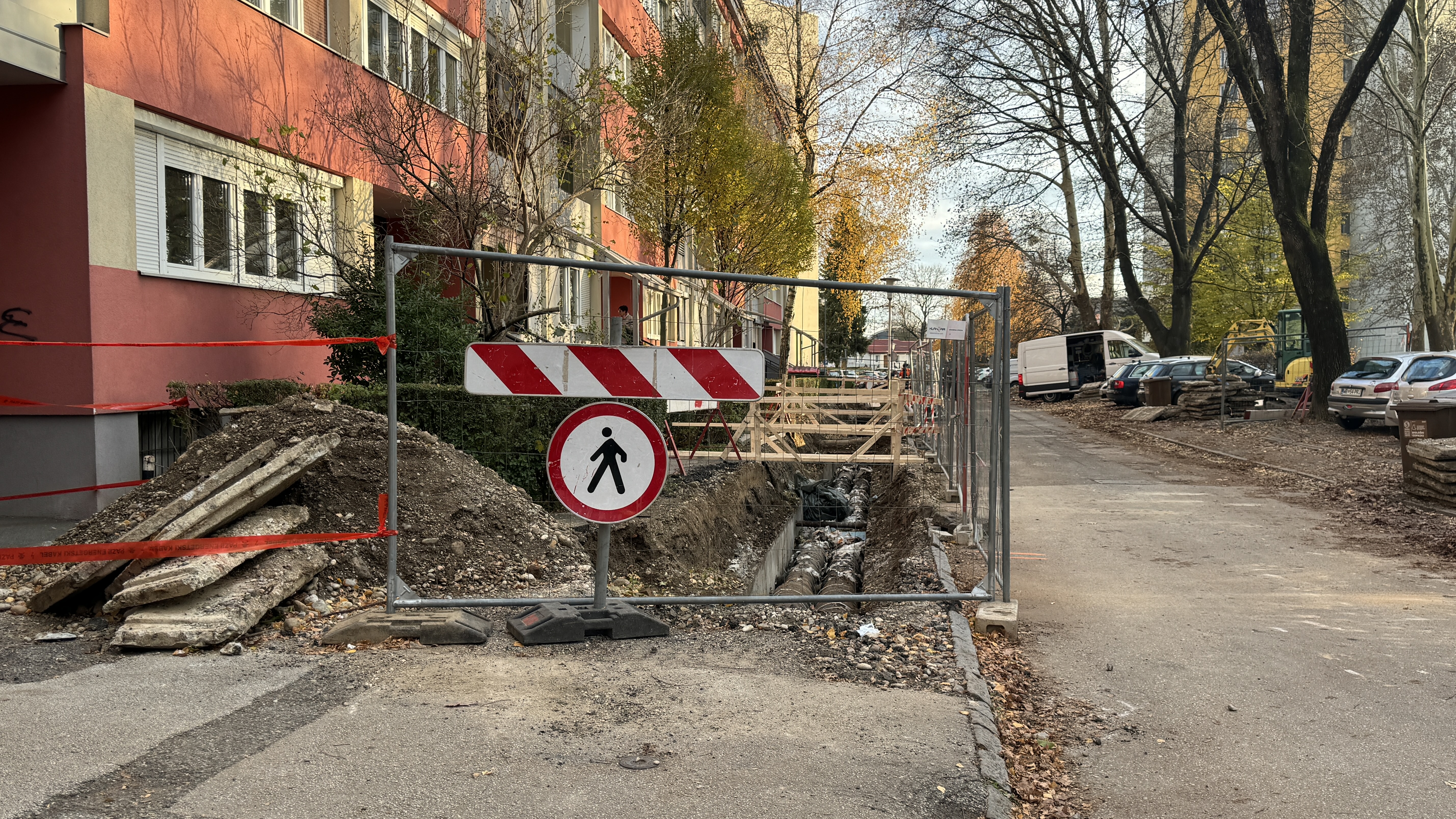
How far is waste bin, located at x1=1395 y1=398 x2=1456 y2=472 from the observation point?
1354 centimetres

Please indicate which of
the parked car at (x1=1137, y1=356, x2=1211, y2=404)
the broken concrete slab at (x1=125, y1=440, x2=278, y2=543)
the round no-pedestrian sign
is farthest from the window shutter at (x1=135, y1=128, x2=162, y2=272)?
the parked car at (x1=1137, y1=356, x2=1211, y2=404)

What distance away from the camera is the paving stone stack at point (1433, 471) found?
11.4 m

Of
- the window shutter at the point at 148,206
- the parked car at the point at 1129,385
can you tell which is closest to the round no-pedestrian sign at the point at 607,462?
the window shutter at the point at 148,206

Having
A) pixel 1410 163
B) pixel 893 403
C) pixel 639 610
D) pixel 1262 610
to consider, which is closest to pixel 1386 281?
pixel 1410 163

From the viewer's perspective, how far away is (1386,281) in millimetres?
50281

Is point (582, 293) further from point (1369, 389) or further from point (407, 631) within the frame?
point (407, 631)

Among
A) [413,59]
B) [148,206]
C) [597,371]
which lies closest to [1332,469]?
[597,371]

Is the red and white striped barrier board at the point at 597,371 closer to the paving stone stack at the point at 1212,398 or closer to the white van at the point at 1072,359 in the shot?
the paving stone stack at the point at 1212,398

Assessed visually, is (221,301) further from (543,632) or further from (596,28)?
(596,28)

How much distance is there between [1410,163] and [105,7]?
35854 millimetres

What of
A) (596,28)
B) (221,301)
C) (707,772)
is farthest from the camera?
(596,28)

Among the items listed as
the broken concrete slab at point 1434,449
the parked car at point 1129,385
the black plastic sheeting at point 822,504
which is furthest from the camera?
the parked car at point 1129,385

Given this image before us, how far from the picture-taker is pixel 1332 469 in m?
15.8

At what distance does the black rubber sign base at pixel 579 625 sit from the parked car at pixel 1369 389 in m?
18.7
